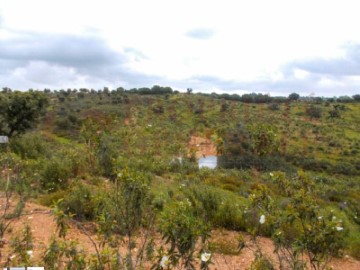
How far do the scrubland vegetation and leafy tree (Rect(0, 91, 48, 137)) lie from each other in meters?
0.06

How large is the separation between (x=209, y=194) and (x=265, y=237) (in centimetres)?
149

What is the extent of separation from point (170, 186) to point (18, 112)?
1354 centimetres

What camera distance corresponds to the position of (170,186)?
39.6 feet

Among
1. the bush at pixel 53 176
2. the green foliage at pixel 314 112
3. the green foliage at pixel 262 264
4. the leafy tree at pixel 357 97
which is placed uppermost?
the leafy tree at pixel 357 97

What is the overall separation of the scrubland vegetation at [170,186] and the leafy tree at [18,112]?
57mm

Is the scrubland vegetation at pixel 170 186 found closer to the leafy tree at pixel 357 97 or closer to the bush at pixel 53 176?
the bush at pixel 53 176

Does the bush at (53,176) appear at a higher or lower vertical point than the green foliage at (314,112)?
higher

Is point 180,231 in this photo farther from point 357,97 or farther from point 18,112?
point 357,97

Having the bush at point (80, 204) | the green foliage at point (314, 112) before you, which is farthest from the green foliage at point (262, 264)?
the green foliage at point (314, 112)

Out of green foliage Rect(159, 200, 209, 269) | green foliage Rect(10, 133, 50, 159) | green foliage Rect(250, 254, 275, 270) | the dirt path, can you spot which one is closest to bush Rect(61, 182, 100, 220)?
the dirt path

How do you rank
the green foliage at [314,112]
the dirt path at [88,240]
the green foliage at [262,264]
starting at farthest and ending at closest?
the green foliage at [314,112] < the dirt path at [88,240] < the green foliage at [262,264]

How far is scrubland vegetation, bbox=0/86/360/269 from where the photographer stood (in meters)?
3.84

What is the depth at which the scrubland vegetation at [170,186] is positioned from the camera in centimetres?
384

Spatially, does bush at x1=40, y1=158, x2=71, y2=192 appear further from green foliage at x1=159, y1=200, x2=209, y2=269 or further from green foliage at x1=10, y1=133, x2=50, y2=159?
green foliage at x1=159, y1=200, x2=209, y2=269
